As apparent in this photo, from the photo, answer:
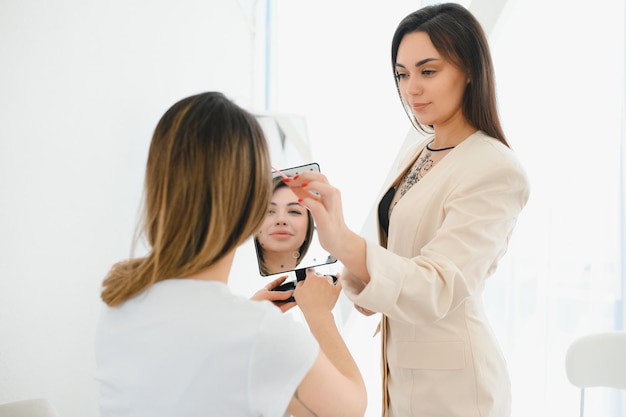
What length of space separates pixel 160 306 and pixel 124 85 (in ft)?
4.82

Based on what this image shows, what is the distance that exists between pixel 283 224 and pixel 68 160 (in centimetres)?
84

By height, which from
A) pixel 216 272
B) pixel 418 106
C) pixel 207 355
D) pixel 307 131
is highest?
pixel 307 131

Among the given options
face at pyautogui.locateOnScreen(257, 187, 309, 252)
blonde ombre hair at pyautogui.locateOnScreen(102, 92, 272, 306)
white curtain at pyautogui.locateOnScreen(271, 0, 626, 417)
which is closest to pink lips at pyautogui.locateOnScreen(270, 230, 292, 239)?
face at pyautogui.locateOnScreen(257, 187, 309, 252)

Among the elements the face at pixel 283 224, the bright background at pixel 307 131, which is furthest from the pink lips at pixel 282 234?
the bright background at pixel 307 131

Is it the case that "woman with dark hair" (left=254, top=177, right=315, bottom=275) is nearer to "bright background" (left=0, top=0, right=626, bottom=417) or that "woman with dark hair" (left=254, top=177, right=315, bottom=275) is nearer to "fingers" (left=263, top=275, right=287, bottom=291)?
"fingers" (left=263, top=275, right=287, bottom=291)

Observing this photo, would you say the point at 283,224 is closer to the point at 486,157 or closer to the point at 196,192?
the point at 486,157

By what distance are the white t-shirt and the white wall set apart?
105 cm

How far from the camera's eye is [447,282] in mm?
1249

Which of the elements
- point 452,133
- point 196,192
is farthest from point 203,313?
point 452,133

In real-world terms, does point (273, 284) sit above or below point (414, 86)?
below

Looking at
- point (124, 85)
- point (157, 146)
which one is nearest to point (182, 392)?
point (157, 146)

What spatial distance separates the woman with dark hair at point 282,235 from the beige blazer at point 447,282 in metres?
0.21

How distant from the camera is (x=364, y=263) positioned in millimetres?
1237

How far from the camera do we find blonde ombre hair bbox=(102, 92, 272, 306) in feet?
2.99
